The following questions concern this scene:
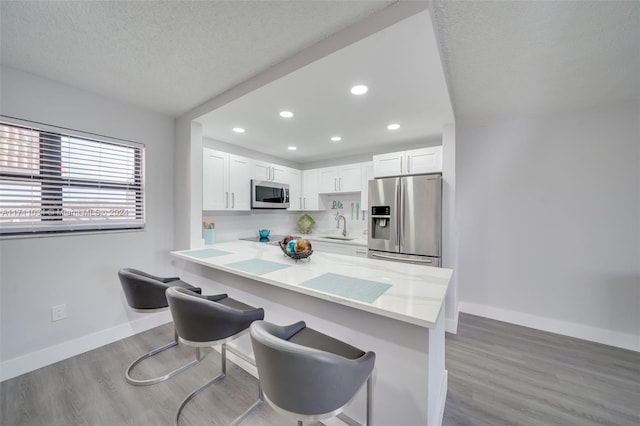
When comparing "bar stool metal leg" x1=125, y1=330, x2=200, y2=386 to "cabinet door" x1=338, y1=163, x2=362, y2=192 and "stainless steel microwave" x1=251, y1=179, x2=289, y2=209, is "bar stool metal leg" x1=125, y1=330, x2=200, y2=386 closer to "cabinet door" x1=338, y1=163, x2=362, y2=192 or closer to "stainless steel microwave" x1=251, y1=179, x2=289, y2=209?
"stainless steel microwave" x1=251, y1=179, x2=289, y2=209

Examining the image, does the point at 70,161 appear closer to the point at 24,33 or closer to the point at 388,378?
the point at 24,33

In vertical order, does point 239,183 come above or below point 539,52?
below

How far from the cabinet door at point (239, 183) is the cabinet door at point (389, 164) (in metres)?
1.90

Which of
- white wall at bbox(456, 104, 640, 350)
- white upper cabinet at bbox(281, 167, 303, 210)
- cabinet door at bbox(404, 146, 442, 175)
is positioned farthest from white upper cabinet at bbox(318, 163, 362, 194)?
white wall at bbox(456, 104, 640, 350)

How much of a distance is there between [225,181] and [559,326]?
14.6 feet

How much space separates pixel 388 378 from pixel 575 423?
4.62 feet

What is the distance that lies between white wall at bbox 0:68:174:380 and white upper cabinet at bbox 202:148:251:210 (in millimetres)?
433

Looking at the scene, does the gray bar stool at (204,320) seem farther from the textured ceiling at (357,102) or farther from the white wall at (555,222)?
the white wall at (555,222)

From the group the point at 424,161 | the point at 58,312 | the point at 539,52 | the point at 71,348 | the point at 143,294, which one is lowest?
the point at 71,348

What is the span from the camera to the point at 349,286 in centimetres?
135

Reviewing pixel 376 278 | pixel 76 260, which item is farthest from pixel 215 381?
pixel 76 260

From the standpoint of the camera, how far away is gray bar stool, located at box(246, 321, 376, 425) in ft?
2.71

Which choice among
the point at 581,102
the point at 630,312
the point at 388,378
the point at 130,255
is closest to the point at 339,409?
the point at 388,378

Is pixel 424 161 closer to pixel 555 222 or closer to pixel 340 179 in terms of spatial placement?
pixel 340 179
